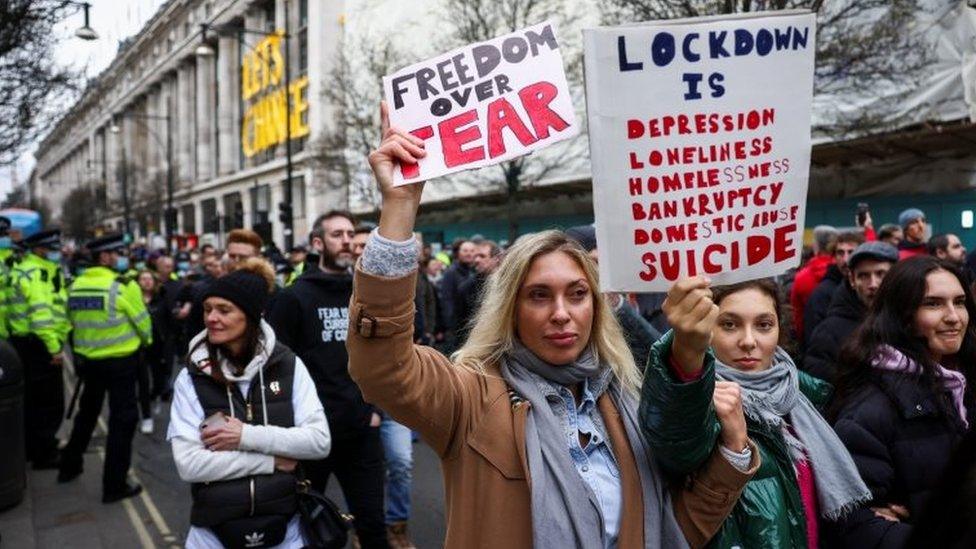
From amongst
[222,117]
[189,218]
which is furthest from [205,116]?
[189,218]

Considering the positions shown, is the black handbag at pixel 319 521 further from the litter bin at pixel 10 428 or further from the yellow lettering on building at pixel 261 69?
the yellow lettering on building at pixel 261 69

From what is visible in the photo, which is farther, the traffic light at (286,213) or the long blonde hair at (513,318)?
the traffic light at (286,213)

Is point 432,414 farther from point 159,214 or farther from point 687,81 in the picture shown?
point 159,214

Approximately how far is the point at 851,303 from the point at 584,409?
313 centimetres

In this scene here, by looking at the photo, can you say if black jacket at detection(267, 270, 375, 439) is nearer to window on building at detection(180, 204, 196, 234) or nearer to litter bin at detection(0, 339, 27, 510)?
litter bin at detection(0, 339, 27, 510)

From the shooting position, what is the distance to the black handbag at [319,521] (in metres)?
3.18

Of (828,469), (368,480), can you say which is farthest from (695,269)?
(368,480)

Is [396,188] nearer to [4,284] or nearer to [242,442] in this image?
[242,442]

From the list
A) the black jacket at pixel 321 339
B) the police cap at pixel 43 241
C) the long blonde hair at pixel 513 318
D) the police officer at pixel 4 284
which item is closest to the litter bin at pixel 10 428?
the police officer at pixel 4 284

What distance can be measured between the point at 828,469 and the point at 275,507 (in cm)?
192

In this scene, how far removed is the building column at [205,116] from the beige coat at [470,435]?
60.6 metres

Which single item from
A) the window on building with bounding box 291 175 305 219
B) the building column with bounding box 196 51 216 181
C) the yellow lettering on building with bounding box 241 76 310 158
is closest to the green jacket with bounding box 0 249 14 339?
the yellow lettering on building with bounding box 241 76 310 158

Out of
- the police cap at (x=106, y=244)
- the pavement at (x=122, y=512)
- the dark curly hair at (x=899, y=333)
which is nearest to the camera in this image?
the dark curly hair at (x=899, y=333)

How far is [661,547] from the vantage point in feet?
6.59
